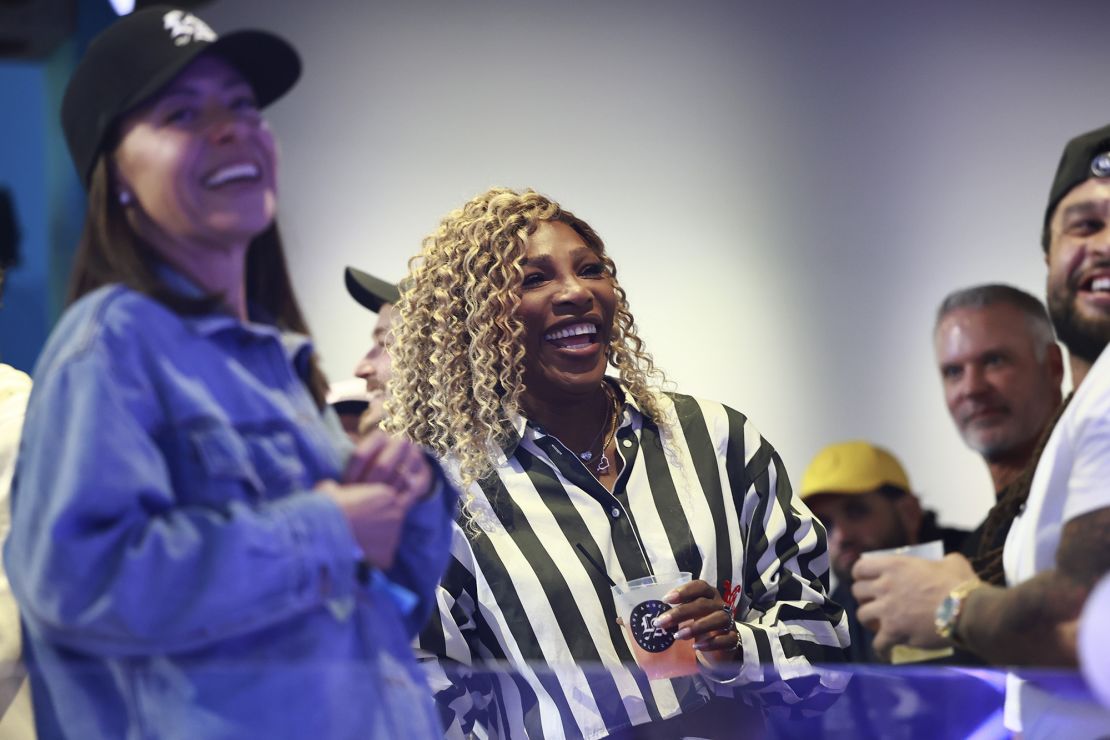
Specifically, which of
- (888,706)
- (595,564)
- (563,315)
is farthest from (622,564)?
(888,706)

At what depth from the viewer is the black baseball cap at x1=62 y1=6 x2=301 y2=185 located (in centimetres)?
139

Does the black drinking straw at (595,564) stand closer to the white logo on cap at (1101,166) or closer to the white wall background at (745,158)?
the white wall background at (745,158)

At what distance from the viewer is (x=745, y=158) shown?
10.3 feet

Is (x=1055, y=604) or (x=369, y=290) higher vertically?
(x=369, y=290)

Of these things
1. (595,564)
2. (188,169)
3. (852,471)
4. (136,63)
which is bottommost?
(852,471)

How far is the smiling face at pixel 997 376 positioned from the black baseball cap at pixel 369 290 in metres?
1.22

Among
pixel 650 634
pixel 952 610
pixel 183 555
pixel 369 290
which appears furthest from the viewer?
pixel 369 290

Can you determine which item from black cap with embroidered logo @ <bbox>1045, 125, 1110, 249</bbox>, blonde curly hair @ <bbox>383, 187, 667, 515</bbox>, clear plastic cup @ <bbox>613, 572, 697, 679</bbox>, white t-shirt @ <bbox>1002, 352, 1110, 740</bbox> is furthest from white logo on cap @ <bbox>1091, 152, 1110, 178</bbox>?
clear plastic cup @ <bbox>613, 572, 697, 679</bbox>

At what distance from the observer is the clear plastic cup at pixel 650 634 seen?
195cm

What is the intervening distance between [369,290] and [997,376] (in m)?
1.29

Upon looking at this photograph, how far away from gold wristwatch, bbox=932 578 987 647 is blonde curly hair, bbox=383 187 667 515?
54 centimetres

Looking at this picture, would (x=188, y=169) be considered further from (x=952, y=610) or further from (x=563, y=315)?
(x=952, y=610)

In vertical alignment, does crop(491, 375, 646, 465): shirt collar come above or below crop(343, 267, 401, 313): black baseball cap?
below

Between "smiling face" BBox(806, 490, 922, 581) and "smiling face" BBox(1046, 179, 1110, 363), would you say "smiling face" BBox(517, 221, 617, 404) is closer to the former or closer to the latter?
"smiling face" BBox(1046, 179, 1110, 363)
